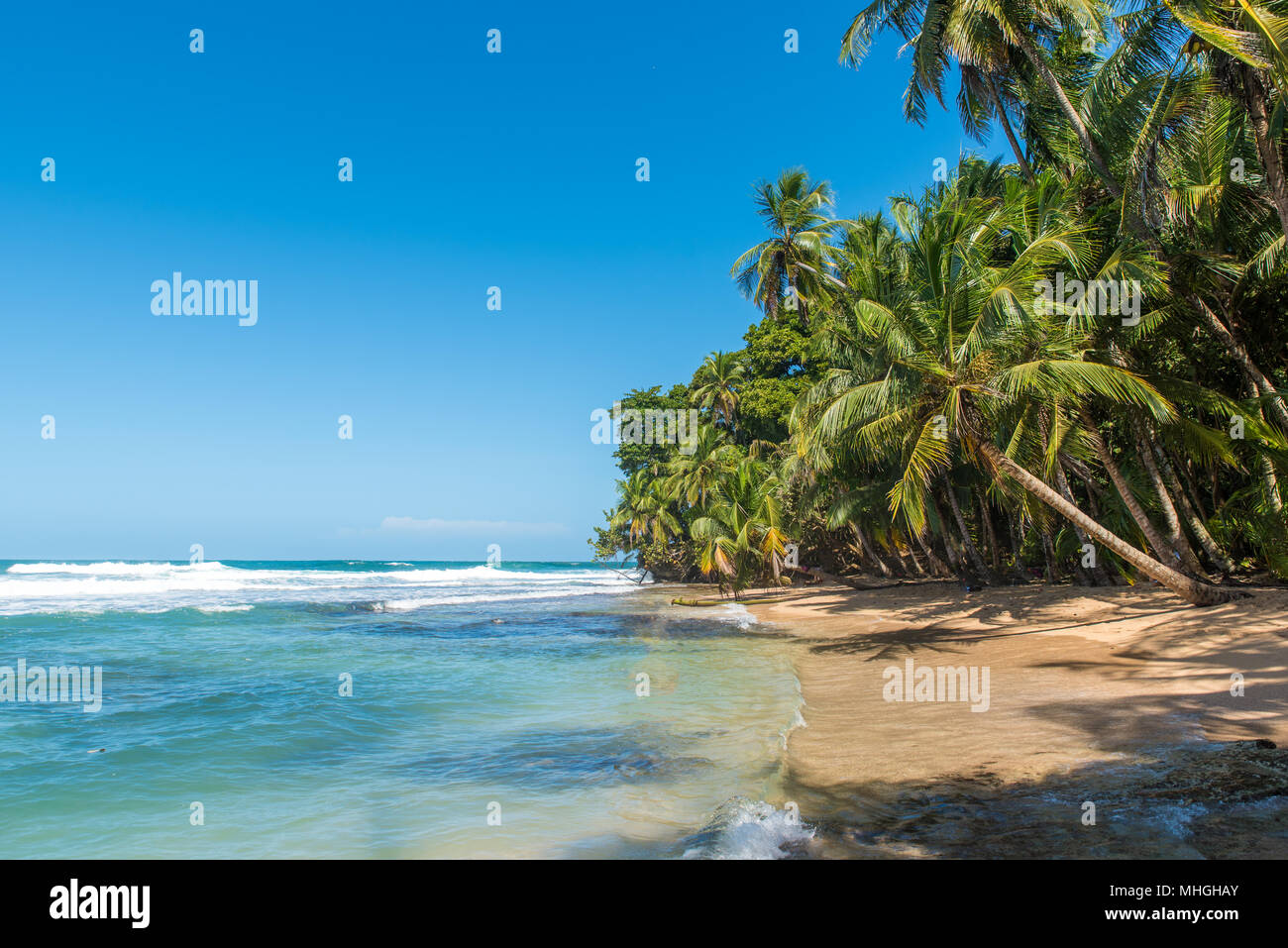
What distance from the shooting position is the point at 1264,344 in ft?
42.7

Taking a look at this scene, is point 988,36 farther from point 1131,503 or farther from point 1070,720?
point 1070,720

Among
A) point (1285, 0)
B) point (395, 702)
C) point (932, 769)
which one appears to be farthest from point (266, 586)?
point (1285, 0)

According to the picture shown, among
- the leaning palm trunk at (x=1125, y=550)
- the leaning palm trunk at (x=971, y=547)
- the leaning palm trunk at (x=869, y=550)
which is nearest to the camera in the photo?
the leaning palm trunk at (x=1125, y=550)

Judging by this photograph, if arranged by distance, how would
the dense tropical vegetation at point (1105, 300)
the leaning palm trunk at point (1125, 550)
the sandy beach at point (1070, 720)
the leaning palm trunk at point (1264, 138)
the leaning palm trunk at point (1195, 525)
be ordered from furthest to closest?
the leaning palm trunk at point (1195, 525) → the leaning palm trunk at point (1125, 550) → the dense tropical vegetation at point (1105, 300) → the leaning palm trunk at point (1264, 138) → the sandy beach at point (1070, 720)

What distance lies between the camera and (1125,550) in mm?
11500

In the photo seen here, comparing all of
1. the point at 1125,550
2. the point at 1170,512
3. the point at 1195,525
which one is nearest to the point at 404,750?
the point at 1125,550

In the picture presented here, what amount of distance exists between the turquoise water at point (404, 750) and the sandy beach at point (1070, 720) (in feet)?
2.57

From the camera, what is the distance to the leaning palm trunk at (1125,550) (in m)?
11.5

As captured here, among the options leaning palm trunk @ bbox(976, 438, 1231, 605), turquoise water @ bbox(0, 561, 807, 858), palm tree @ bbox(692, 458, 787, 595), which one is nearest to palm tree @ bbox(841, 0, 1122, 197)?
leaning palm trunk @ bbox(976, 438, 1231, 605)

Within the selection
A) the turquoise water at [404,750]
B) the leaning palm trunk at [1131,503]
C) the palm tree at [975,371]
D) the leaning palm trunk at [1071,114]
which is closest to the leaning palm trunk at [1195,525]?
the leaning palm trunk at [1131,503]

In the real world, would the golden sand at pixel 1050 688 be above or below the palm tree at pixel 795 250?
below

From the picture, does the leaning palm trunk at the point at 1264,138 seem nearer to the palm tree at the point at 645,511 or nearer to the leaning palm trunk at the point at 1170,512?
the leaning palm trunk at the point at 1170,512
